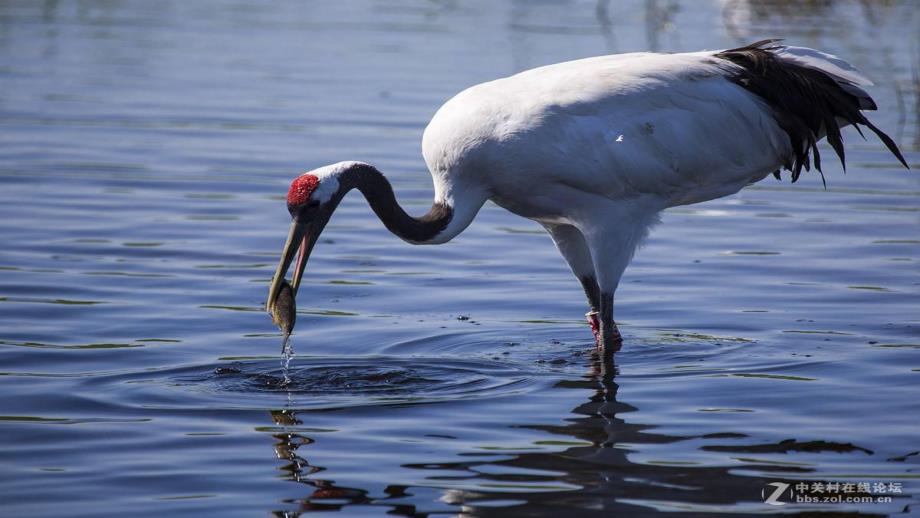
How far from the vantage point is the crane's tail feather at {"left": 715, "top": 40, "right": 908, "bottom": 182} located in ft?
25.9

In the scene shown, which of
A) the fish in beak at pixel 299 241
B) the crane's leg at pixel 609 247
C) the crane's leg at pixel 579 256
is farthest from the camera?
the crane's leg at pixel 579 256

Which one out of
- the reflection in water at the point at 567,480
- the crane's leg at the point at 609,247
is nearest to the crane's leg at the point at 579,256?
the crane's leg at the point at 609,247

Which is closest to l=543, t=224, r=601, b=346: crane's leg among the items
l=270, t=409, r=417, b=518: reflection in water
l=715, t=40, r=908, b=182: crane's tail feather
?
l=715, t=40, r=908, b=182: crane's tail feather

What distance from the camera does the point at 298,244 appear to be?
23.2 feet

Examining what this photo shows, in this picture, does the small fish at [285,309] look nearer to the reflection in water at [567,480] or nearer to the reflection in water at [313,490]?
the reflection in water at [567,480]

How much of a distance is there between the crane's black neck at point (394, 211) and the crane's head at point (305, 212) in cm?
23

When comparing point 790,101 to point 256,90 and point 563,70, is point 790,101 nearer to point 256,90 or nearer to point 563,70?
point 563,70

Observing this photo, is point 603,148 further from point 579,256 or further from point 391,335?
point 391,335

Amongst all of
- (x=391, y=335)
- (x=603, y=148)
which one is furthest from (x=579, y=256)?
(x=391, y=335)

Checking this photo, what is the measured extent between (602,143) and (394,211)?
3.44ft

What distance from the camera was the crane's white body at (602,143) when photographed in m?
7.32

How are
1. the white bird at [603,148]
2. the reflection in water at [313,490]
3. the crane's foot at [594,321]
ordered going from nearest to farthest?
the reflection in water at [313,490] < the white bird at [603,148] < the crane's foot at [594,321]

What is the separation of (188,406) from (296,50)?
12.2 metres

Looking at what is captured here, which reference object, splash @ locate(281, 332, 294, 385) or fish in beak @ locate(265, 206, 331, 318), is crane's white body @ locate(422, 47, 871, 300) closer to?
fish in beak @ locate(265, 206, 331, 318)
